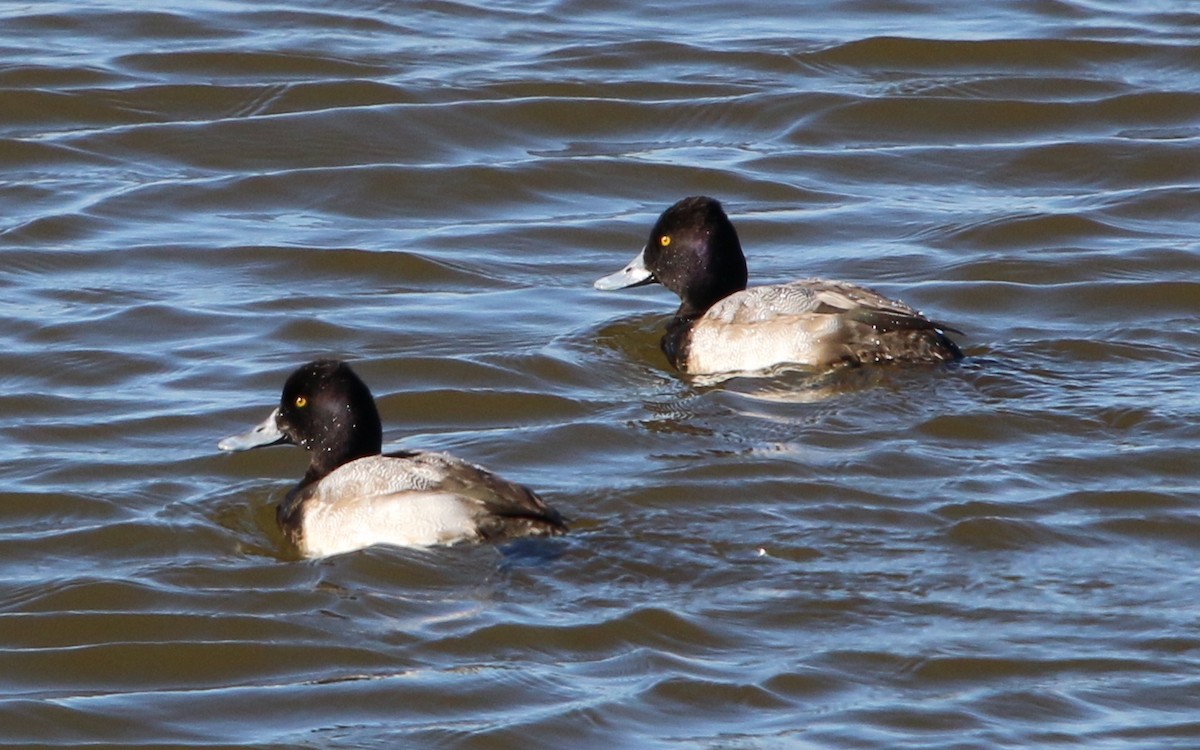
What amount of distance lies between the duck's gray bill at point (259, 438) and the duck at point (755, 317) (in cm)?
251

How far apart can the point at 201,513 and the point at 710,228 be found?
3.55m

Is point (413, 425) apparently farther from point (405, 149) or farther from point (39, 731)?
point (405, 149)

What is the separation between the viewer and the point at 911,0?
17422 millimetres

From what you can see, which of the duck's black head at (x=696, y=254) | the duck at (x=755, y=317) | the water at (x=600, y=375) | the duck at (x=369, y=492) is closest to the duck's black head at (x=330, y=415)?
the duck at (x=369, y=492)

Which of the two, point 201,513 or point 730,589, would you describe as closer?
point 730,589

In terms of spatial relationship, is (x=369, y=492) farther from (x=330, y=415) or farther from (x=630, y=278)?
(x=630, y=278)

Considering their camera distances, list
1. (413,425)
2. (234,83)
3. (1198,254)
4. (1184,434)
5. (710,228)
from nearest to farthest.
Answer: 1. (1184,434)
2. (413,425)
3. (710,228)
4. (1198,254)
5. (234,83)

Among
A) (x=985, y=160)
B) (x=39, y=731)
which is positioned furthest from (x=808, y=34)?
(x=39, y=731)

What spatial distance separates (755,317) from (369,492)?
9.70ft

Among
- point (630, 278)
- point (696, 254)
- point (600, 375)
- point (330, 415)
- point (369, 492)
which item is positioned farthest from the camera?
point (630, 278)

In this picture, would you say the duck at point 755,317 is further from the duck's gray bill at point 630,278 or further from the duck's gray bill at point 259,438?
the duck's gray bill at point 259,438

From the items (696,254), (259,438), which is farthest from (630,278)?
(259,438)

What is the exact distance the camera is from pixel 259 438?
901cm

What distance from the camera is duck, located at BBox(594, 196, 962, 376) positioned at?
33.9ft
